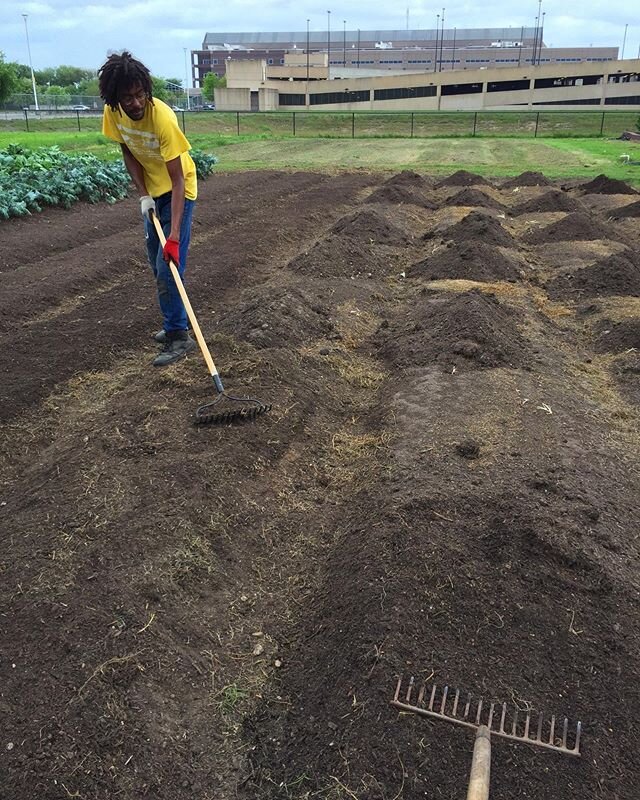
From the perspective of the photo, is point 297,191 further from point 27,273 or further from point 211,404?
point 211,404

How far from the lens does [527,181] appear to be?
1841 centimetres

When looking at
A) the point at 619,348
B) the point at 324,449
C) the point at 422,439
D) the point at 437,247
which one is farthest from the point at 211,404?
the point at 437,247

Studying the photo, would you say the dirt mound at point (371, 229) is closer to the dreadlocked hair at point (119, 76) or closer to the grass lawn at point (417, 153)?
the dreadlocked hair at point (119, 76)

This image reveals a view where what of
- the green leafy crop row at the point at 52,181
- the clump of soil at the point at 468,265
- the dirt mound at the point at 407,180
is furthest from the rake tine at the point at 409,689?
the dirt mound at the point at 407,180

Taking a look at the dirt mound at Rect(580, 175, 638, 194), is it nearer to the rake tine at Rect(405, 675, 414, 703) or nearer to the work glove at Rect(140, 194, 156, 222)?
the work glove at Rect(140, 194, 156, 222)

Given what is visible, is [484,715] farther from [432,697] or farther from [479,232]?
[479,232]

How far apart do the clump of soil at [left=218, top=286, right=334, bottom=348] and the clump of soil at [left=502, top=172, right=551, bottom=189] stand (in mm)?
13047

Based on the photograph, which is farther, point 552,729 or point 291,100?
point 291,100

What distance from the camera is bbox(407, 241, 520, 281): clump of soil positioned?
8930 millimetres

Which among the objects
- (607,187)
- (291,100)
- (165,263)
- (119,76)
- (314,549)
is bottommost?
(314,549)

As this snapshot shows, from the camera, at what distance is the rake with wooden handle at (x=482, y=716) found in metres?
2.41

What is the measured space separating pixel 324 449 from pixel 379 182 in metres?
15.8

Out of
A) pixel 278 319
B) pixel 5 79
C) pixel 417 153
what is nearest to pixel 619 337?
pixel 278 319

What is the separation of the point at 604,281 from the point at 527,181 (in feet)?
35.9
